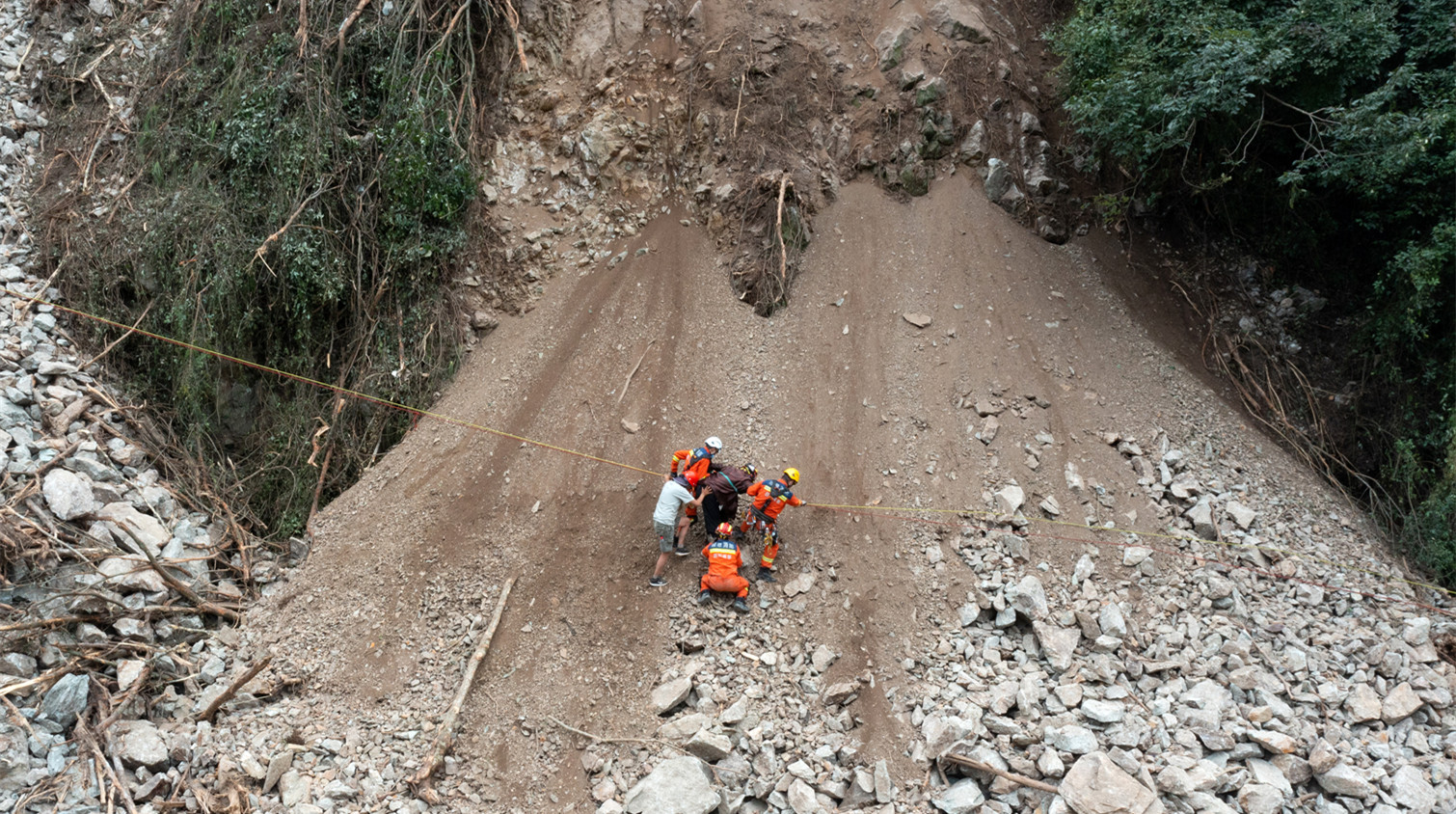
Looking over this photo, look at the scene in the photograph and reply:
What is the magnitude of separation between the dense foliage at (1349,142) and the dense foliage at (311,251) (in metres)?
7.07

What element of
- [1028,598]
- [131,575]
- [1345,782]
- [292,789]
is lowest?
[292,789]

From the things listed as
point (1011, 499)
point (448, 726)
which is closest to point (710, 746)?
point (448, 726)

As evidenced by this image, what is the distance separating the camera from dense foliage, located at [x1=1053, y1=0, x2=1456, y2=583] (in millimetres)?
6949

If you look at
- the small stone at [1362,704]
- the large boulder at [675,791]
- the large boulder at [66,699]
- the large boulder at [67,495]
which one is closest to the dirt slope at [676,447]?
the large boulder at [675,791]

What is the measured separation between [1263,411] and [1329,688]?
333 cm

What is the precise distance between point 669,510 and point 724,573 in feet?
2.31

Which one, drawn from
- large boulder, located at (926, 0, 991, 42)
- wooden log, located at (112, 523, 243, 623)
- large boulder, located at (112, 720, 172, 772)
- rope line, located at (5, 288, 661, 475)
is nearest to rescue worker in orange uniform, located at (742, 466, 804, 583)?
rope line, located at (5, 288, 661, 475)

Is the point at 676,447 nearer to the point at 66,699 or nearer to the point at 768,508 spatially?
the point at 768,508

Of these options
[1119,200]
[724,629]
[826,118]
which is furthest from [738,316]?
[1119,200]

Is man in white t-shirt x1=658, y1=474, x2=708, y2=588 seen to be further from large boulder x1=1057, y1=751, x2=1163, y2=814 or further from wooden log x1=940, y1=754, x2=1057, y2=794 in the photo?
large boulder x1=1057, y1=751, x2=1163, y2=814

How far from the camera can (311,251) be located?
872 centimetres

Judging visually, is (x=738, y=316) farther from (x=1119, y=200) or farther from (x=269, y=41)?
(x=269, y=41)

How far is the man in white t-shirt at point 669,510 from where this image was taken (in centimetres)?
674

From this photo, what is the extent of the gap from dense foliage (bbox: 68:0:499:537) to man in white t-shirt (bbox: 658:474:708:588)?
3499 millimetres
